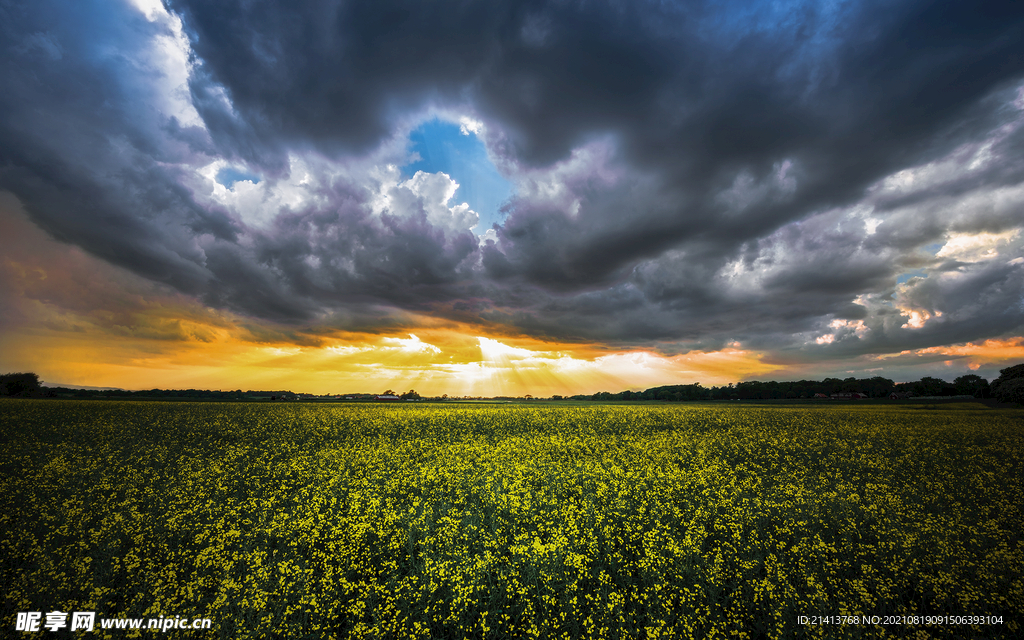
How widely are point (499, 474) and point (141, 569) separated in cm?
978

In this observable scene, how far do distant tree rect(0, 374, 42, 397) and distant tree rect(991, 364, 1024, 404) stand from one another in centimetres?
17426

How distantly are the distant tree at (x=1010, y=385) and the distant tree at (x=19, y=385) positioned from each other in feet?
572

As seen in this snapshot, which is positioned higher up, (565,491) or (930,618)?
(565,491)

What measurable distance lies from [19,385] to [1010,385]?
178776 mm

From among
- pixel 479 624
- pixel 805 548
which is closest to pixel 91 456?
pixel 479 624

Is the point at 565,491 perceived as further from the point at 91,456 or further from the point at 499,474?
the point at 91,456

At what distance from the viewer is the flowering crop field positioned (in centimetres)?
705

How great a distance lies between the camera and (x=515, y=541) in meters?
9.12

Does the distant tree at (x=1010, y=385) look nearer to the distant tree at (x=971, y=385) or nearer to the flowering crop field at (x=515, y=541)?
the distant tree at (x=971, y=385)

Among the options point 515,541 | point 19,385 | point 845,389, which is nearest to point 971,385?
point 845,389

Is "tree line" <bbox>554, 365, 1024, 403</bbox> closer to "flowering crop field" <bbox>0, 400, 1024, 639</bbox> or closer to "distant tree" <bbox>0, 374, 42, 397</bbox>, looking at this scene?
"flowering crop field" <bbox>0, 400, 1024, 639</bbox>

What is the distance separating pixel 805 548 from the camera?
8.90m

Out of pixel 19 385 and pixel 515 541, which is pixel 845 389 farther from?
pixel 19 385

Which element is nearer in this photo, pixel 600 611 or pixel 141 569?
pixel 600 611
